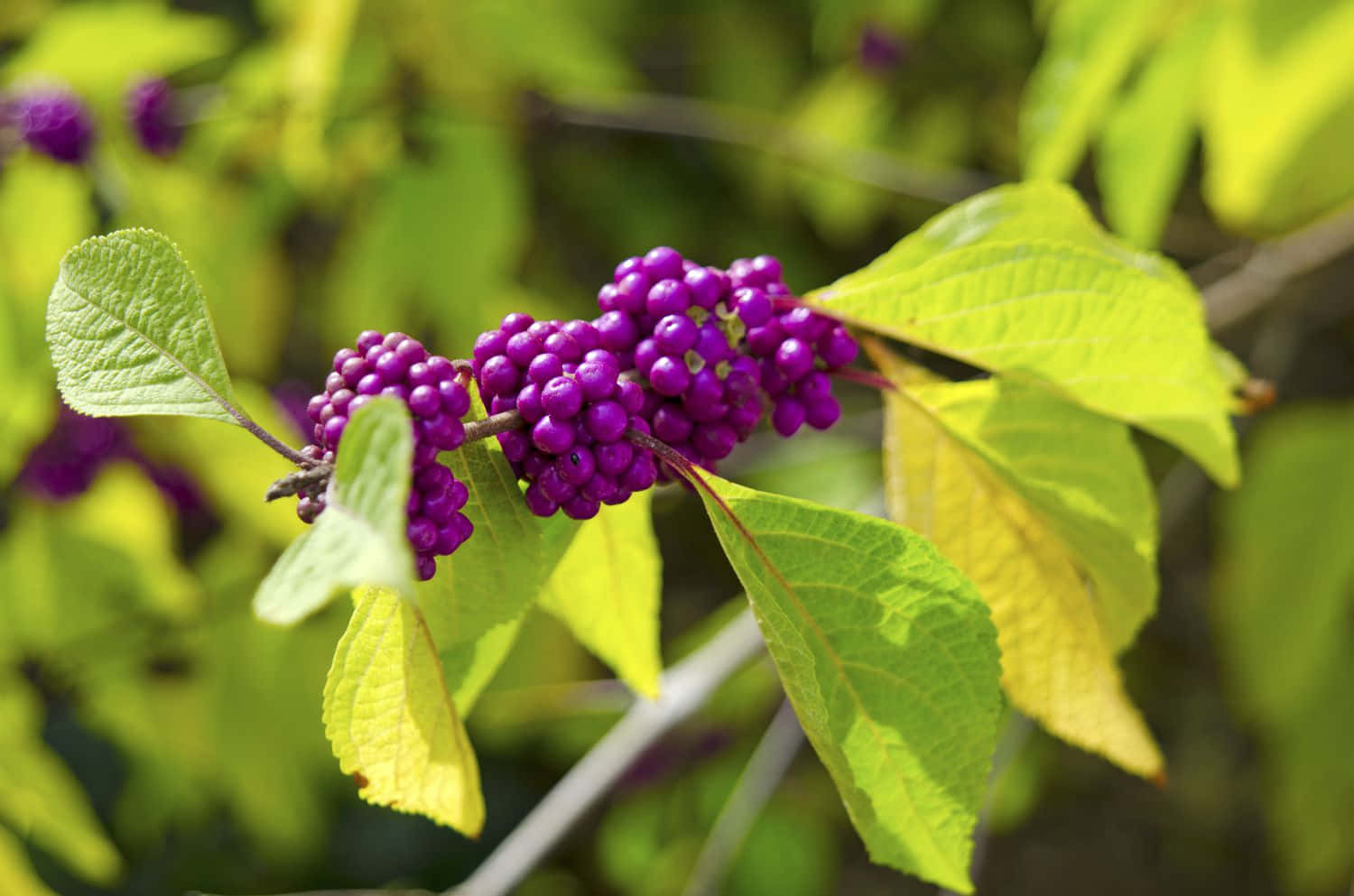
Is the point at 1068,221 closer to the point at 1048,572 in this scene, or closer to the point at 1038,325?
the point at 1038,325

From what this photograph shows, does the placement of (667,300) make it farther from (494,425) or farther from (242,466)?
(242,466)

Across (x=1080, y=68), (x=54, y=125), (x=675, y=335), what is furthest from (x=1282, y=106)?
(x=54, y=125)

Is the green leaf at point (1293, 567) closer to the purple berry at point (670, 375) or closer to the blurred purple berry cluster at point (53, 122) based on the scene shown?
the purple berry at point (670, 375)

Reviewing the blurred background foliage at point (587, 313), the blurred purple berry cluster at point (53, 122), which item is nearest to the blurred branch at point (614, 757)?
the blurred background foliage at point (587, 313)

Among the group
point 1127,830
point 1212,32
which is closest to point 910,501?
point 1212,32

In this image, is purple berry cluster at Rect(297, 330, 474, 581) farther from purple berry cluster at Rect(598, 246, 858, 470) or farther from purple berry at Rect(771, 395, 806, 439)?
purple berry at Rect(771, 395, 806, 439)

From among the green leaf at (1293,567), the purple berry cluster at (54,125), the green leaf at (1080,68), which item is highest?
the green leaf at (1080,68)

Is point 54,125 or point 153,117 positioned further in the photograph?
point 153,117
